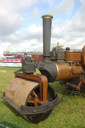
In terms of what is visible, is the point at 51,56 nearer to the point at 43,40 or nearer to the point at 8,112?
the point at 43,40

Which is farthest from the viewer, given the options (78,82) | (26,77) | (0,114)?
(78,82)

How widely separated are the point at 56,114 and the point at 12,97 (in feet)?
4.90

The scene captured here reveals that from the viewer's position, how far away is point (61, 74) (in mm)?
4199

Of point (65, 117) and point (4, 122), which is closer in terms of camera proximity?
point (4, 122)

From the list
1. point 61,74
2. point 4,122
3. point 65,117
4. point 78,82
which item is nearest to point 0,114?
point 4,122

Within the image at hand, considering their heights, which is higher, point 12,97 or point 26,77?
point 26,77

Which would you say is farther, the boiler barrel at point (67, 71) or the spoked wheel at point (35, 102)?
the boiler barrel at point (67, 71)

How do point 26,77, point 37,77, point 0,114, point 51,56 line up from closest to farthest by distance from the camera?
point 37,77 < point 26,77 < point 0,114 < point 51,56

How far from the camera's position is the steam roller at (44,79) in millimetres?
2992

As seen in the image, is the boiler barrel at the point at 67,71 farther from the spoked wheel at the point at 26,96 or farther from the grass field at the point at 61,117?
the grass field at the point at 61,117

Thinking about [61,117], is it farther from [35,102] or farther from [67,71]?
[67,71]

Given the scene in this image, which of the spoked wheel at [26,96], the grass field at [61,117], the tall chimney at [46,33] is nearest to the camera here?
the spoked wheel at [26,96]

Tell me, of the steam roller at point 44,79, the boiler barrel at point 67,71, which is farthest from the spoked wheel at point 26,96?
the boiler barrel at point 67,71

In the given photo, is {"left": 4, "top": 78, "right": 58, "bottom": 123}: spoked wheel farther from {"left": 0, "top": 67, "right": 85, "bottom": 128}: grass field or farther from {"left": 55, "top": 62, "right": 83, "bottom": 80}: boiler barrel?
{"left": 55, "top": 62, "right": 83, "bottom": 80}: boiler barrel
